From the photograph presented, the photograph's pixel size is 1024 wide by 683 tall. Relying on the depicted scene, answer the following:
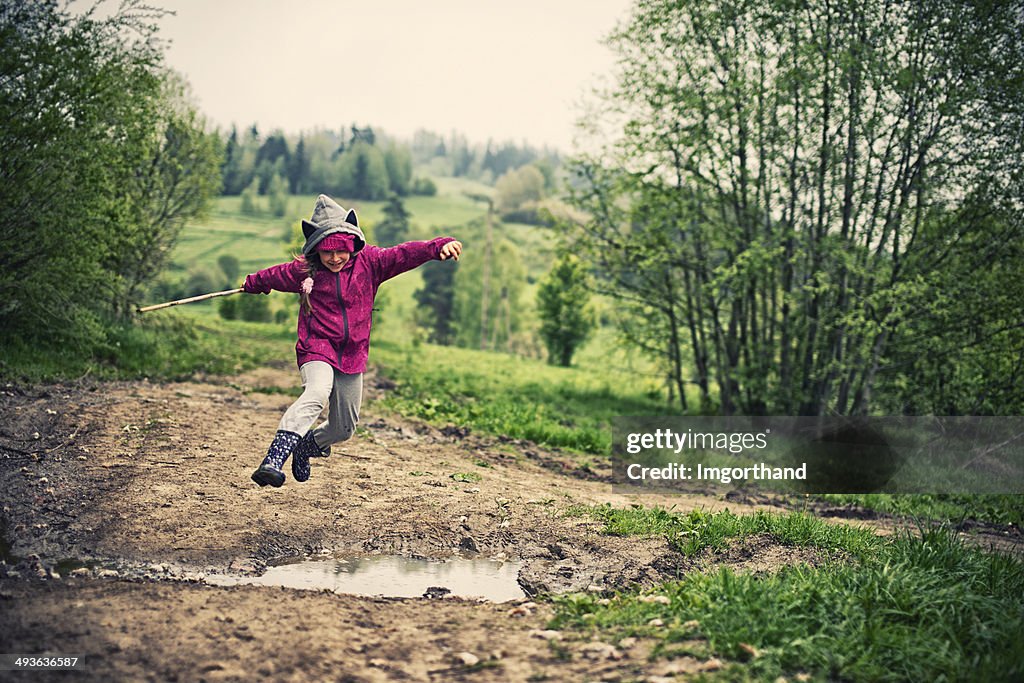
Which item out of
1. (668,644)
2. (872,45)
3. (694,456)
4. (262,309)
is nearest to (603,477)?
(694,456)

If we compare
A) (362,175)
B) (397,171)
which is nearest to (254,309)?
(362,175)

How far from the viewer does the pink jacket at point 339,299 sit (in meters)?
6.67

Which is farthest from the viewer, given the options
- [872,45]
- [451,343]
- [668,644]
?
[451,343]

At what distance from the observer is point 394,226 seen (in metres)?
79.9

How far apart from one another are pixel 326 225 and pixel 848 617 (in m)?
4.84

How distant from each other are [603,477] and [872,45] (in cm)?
934

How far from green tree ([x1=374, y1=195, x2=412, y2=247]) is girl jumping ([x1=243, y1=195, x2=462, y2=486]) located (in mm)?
70177

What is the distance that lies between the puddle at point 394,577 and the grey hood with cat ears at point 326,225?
2.59 metres

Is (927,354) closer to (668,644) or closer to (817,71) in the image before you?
(817,71)

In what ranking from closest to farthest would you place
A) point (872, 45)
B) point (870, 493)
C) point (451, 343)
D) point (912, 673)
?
1. point (912, 673)
2. point (870, 493)
3. point (872, 45)
4. point (451, 343)

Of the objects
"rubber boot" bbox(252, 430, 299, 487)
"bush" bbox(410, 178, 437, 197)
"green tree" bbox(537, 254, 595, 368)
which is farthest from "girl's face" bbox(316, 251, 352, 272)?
"bush" bbox(410, 178, 437, 197)

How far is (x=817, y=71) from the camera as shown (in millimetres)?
14812

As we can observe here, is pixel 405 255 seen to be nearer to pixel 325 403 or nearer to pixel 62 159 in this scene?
pixel 325 403

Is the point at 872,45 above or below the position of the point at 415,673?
above
